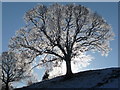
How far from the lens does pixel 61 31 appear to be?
49562mm

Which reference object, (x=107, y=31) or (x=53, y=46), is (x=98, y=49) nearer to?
(x=107, y=31)

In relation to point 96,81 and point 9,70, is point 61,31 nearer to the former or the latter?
point 96,81

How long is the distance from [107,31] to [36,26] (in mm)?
12722

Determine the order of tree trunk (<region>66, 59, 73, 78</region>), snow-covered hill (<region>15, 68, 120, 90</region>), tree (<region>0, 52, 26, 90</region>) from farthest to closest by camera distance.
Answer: tree (<region>0, 52, 26, 90</region>) < tree trunk (<region>66, 59, 73, 78</region>) < snow-covered hill (<region>15, 68, 120, 90</region>)

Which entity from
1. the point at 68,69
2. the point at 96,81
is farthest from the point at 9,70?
the point at 96,81

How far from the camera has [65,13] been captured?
4991 cm

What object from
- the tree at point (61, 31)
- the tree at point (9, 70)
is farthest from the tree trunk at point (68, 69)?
the tree at point (9, 70)

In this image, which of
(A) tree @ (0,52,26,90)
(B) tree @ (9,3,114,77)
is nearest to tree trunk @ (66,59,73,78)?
(B) tree @ (9,3,114,77)

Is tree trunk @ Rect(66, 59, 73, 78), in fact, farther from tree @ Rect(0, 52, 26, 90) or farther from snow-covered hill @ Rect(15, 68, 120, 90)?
tree @ Rect(0, 52, 26, 90)

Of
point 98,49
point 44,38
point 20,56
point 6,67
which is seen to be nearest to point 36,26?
point 44,38

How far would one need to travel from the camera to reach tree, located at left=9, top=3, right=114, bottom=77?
49.6 metres

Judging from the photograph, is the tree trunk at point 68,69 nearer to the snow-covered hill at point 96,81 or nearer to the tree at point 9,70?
the snow-covered hill at point 96,81

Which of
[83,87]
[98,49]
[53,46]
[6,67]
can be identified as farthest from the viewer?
[6,67]

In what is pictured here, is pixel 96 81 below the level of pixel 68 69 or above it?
below
